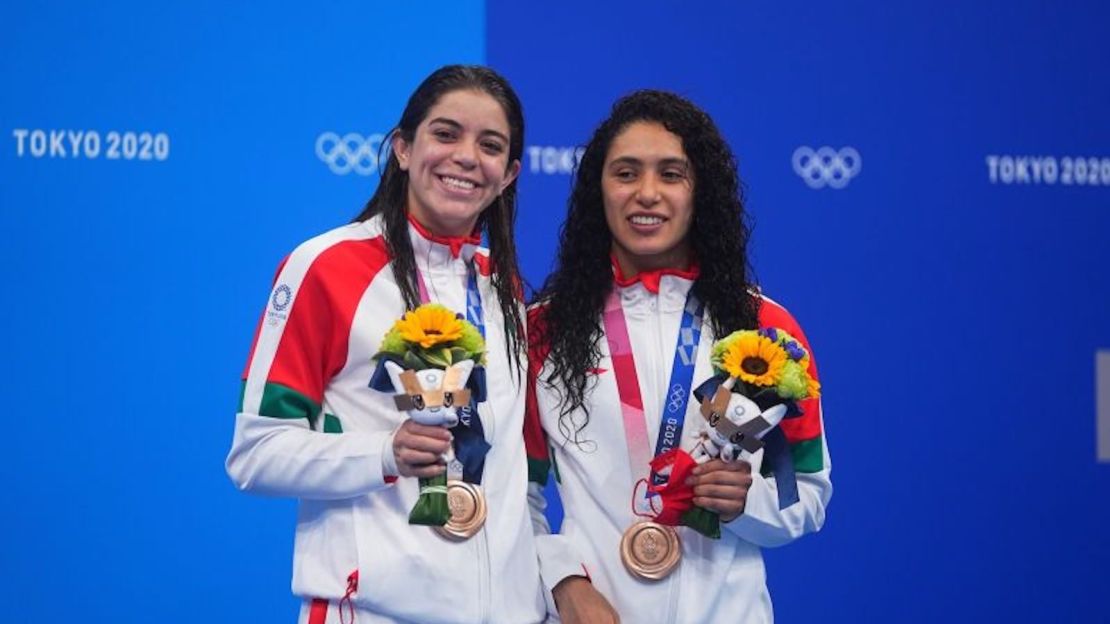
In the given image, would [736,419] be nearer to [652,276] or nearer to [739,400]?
[739,400]

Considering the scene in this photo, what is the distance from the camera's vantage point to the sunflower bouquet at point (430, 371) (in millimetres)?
2441

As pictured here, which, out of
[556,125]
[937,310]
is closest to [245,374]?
[556,125]

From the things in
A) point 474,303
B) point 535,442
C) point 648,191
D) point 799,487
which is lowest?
point 799,487

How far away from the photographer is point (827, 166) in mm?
4543

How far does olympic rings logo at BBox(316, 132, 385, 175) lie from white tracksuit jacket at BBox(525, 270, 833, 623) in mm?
1425

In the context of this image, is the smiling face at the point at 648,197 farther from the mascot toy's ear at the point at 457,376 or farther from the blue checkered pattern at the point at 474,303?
the mascot toy's ear at the point at 457,376

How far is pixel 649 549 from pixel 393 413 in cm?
52

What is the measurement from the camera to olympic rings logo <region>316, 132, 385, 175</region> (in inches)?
164

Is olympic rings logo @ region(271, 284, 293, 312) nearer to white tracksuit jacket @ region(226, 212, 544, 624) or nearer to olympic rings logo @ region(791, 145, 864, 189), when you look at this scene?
white tracksuit jacket @ region(226, 212, 544, 624)

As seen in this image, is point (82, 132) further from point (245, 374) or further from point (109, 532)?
→ point (245, 374)

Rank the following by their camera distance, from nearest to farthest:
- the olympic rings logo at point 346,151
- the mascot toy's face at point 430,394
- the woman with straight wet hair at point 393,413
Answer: the mascot toy's face at point 430,394 < the woman with straight wet hair at point 393,413 < the olympic rings logo at point 346,151

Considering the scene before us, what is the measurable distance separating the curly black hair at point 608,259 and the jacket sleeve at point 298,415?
45cm

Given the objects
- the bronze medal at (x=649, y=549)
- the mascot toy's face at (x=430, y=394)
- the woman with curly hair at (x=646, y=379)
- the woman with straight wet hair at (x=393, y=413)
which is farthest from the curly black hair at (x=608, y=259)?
the mascot toy's face at (x=430, y=394)

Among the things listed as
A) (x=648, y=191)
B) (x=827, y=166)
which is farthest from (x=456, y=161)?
(x=827, y=166)
